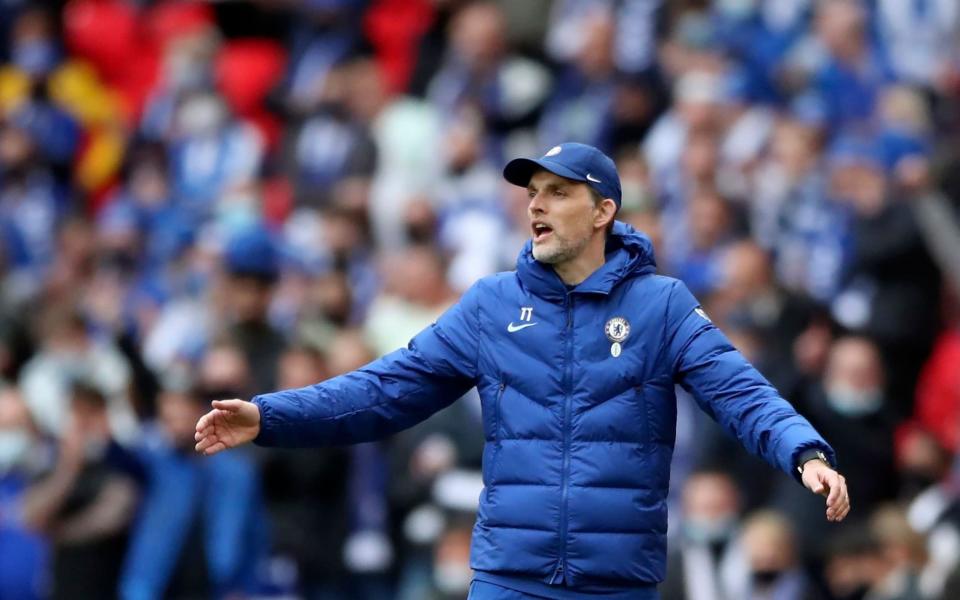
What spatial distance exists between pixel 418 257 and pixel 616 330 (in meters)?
6.10

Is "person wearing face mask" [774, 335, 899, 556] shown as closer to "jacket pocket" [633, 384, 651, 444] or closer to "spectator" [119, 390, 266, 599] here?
"spectator" [119, 390, 266, 599]

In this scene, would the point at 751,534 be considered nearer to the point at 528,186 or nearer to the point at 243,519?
the point at 243,519

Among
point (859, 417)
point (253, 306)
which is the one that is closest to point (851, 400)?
point (859, 417)

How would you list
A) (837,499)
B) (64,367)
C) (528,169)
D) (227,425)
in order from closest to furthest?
(837,499) < (227,425) < (528,169) < (64,367)

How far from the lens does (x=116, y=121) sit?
1794cm

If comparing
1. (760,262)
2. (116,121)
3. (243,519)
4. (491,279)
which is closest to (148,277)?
(116,121)

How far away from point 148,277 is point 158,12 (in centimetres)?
391

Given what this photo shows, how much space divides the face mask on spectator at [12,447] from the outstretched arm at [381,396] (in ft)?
18.5

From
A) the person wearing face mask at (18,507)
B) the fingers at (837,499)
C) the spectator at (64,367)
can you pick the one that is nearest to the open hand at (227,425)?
the fingers at (837,499)

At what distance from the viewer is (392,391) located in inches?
288

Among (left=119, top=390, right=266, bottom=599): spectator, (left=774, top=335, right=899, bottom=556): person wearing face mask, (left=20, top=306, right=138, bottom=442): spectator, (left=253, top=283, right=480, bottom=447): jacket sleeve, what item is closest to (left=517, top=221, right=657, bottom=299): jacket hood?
(left=253, top=283, right=480, bottom=447): jacket sleeve

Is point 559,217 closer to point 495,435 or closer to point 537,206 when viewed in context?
point 537,206

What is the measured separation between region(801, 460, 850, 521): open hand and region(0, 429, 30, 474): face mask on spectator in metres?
7.01

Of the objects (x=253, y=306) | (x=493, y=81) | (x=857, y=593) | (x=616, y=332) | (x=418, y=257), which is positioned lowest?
(x=857, y=593)
